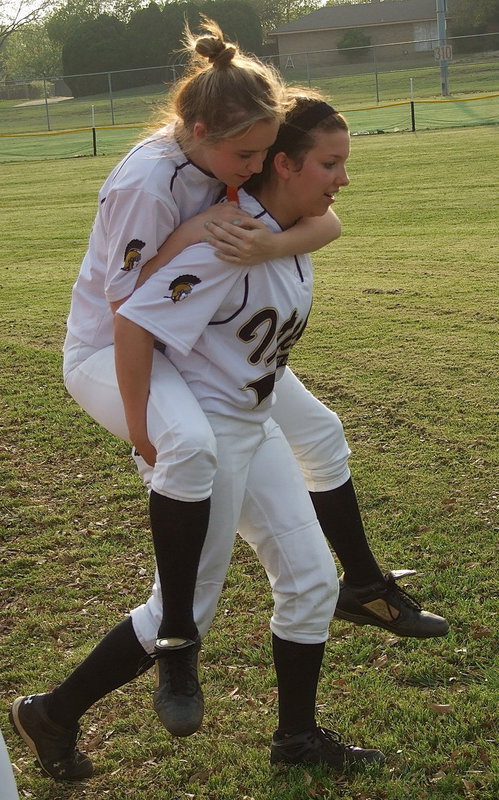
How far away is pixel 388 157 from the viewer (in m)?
22.7

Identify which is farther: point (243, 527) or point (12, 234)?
point (12, 234)

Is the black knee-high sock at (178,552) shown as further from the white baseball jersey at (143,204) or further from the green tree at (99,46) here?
the green tree at (99,46)

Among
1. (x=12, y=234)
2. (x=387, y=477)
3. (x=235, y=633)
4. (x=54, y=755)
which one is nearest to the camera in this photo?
(x=54, y=755)

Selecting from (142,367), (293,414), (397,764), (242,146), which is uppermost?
(242,146)

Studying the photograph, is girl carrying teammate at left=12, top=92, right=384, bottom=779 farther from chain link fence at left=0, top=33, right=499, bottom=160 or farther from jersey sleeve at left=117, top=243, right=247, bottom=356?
chain link fence at left=0, top=33, right=499, bottom=160

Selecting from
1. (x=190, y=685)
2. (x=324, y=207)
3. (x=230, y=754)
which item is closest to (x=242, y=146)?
(x=324, y=207)

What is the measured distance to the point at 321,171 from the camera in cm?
291

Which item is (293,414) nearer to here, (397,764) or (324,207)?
(324,207)

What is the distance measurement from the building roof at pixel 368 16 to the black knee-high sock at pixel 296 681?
64.5m

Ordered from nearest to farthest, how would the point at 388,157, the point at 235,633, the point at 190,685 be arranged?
1. the point at 190,685
2. the point at 235,633
3. the point at 388,157

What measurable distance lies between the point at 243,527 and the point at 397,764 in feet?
3.25

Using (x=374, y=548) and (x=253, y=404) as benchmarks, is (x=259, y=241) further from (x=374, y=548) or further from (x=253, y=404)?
(x=374, y=548)

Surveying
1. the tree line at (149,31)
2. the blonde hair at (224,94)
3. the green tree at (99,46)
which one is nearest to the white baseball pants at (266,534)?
the blonde hair at (224,94)

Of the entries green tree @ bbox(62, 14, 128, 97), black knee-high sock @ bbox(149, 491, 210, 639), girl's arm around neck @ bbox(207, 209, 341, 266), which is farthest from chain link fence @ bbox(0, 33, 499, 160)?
black knee-high sock @ bbox(149, 491, 210, 639)
